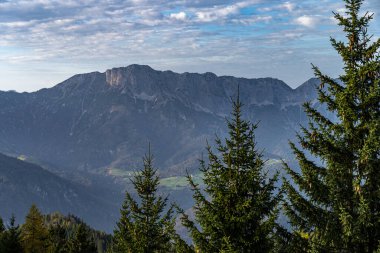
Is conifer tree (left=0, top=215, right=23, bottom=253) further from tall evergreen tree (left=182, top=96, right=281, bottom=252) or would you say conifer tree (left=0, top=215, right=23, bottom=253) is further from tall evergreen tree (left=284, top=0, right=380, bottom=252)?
tall evergreen tree (left=284, top=0, right=380, bottom=252)

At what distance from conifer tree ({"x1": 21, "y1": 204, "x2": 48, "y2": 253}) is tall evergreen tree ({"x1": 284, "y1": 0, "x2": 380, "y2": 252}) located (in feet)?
118

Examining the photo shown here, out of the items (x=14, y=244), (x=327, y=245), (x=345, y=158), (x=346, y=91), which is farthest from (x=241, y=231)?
(x=14, y=244)

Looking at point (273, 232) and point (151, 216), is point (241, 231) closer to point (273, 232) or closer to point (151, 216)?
point (273, 232)

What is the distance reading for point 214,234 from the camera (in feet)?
53.8

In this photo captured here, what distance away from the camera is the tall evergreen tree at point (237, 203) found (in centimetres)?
1620

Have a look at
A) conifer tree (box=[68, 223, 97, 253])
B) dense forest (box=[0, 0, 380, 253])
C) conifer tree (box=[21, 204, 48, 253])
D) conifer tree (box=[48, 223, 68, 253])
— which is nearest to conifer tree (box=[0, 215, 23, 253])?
conifer tree (box=[48, 223, 68, 253])

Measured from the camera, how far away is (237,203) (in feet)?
54.3

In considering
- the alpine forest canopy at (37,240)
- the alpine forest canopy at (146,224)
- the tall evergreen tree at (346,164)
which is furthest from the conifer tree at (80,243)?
the tall evergreen tree at (346,164)

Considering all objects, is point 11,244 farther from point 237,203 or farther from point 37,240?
point 237,203

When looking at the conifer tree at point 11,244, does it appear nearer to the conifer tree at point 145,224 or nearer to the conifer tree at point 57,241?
the conifer tree at point 57,241

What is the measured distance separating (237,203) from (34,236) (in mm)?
35698

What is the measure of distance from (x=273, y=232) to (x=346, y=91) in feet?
19.7

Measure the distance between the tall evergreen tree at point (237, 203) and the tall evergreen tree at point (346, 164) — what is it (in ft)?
3.64

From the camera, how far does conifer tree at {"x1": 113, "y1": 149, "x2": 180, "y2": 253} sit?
22594 millimetres
